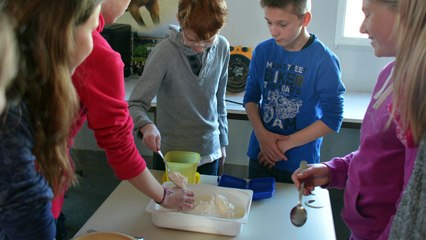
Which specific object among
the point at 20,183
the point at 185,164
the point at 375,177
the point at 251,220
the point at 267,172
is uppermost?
the point at 20,183

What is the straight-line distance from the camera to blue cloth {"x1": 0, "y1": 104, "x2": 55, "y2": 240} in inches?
28.5

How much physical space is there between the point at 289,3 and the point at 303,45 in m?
0.18

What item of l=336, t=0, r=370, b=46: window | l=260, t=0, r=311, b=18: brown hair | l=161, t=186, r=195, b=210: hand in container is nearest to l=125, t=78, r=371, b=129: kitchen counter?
l=336, t=0, r=370, b=46: window

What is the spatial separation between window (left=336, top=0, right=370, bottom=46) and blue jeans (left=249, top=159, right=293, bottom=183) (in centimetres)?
128

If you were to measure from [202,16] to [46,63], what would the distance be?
35.3 inches

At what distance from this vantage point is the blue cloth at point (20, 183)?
72 cm

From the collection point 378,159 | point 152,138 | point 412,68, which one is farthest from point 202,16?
point 412,68

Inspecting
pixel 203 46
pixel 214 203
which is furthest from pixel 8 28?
pixel 203 46

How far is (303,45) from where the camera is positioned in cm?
177

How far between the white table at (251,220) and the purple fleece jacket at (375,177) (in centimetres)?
16

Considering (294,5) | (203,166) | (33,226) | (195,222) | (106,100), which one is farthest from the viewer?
(203,166)

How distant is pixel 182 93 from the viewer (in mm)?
1728

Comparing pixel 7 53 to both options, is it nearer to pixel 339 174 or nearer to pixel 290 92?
pixel 339 174

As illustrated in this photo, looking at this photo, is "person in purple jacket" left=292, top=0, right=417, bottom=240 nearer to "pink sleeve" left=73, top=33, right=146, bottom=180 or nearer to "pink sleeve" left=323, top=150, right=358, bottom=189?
"pink sleeve" left=323, top=150, right=358, bottom=189
